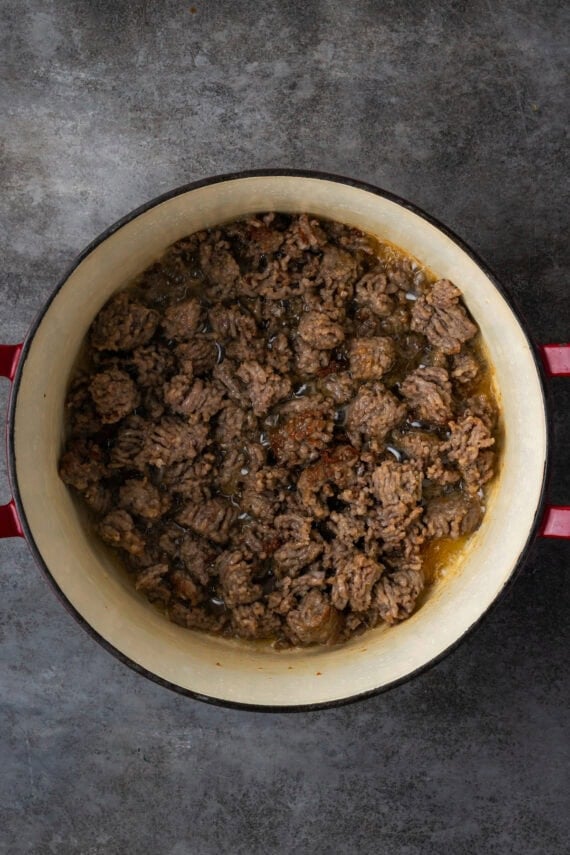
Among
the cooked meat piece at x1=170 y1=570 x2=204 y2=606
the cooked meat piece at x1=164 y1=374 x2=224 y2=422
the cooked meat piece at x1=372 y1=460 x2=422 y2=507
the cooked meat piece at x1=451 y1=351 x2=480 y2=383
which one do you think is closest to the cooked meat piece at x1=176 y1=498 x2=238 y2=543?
the cooked meat piece at x1=170 y1=570 x2=204 y2=606

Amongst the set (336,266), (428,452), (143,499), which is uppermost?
(336,266)

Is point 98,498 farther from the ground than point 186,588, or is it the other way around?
point 98,498

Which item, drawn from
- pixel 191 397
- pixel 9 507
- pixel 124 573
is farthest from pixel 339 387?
pixel 9 507

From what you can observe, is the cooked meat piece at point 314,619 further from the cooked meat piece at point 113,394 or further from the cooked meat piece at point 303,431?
the cooked meat piece at point 113,394

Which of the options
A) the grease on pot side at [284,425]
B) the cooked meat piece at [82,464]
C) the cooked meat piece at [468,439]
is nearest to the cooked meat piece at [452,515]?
the grease on pot side at [284,425]

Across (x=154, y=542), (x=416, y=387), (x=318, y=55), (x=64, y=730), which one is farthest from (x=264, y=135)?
(x=64, y=730)

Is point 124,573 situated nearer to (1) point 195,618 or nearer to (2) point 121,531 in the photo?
(2) point 121,531
